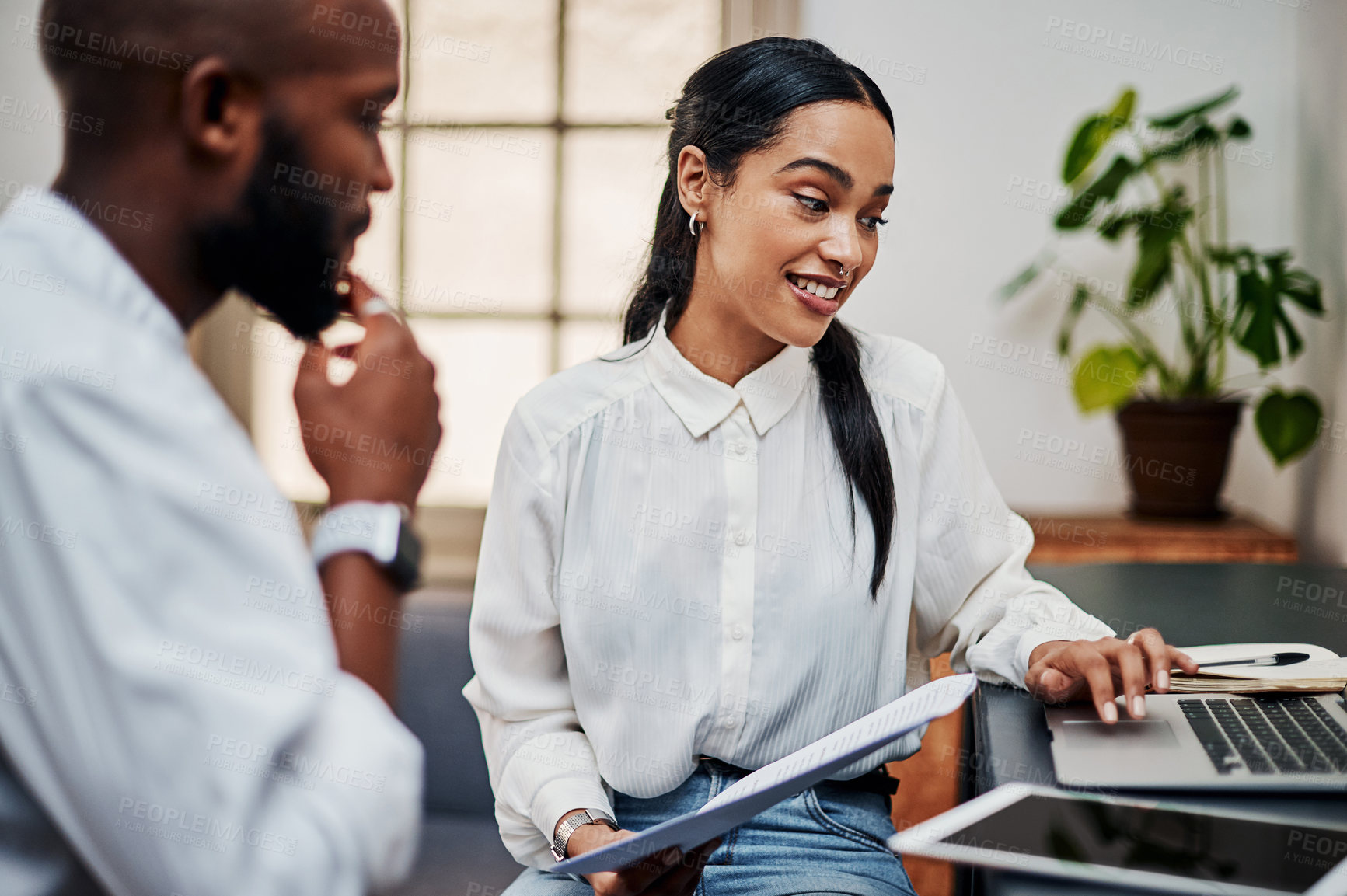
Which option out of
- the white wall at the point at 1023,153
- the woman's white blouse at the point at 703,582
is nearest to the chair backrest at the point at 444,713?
the woman's white blouse at the point at 703,582

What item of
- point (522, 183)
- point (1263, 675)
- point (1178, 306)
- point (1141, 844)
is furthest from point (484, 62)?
point (1141, 844)

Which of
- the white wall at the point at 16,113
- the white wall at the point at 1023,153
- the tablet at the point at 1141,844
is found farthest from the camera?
the white wall at the point at 1023,153

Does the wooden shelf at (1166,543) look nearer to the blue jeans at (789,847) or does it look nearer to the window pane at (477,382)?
the blue jeans at (789,847)

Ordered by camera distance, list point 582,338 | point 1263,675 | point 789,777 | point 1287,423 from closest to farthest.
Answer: point 789,777 → point 1263,675 → point 1287,423 → point 582,338

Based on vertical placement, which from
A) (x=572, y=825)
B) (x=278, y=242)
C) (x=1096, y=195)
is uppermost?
(x=1096, y=195)

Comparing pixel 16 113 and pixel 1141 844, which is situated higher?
pixel 16 113

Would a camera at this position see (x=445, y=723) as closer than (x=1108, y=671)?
No

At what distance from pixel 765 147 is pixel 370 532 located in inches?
31.5

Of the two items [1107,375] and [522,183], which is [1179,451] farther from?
[522,183]

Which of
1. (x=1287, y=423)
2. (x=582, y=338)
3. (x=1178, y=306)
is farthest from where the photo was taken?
(x=582, y=338)

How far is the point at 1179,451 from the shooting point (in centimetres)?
199

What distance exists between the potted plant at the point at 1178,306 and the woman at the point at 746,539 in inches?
41.6

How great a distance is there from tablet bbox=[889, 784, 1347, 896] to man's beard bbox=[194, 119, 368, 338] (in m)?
0.41

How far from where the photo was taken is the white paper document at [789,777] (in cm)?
53
